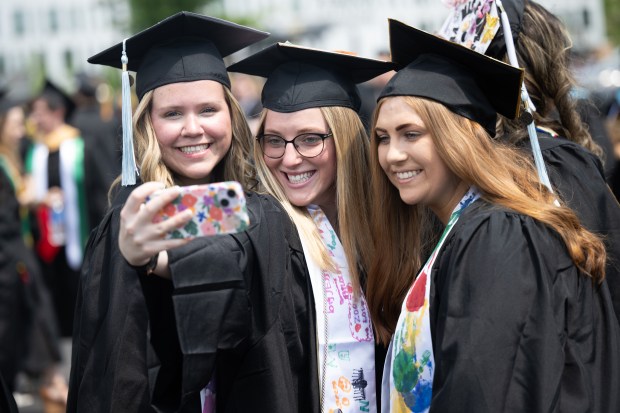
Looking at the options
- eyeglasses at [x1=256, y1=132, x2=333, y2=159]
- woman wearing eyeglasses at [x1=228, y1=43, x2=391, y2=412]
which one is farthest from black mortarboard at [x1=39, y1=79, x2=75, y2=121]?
eyeglasses at [x1=256, y1=132, x2=333, y2=159]

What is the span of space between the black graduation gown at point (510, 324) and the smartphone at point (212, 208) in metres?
0.70

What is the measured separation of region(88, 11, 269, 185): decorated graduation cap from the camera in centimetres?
362

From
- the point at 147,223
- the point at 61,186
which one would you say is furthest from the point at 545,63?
the point at 61,186

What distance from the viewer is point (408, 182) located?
126 inches

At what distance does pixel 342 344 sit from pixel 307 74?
3.79 ft

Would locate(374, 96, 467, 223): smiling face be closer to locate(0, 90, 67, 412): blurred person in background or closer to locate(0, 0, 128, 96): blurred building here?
locate(0, 90, 67, 412): blurred person in background

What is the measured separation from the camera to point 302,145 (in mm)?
3834

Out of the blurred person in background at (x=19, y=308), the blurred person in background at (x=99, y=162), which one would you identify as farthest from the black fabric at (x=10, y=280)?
the blurred person in background at (x=99, y=162)

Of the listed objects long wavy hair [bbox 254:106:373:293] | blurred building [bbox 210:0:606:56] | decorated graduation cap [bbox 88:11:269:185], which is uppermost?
blurred building [bbox 210:0:606:56]

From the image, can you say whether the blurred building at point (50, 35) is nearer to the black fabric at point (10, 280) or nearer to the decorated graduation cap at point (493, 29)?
the black fabric at point (10, 280)

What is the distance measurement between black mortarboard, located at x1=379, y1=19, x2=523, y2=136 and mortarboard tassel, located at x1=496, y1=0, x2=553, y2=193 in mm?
97

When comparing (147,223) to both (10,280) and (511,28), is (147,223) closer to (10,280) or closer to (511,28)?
(511,28)

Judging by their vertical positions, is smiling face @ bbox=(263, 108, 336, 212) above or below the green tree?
below

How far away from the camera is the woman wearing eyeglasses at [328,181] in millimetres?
3551
